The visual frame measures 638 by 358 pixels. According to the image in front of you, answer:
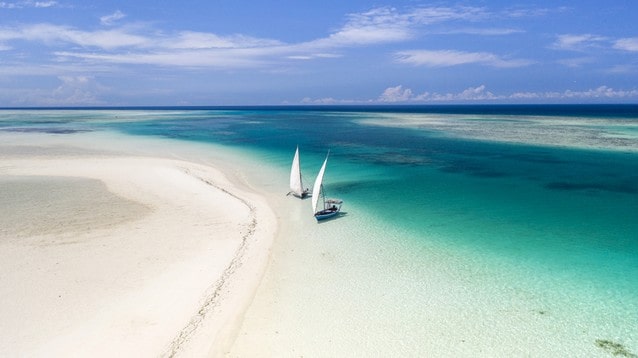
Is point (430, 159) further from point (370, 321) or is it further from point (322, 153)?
point (370, 321)

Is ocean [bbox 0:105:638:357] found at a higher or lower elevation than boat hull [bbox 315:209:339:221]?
lower

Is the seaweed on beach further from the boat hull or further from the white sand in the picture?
the boat hull

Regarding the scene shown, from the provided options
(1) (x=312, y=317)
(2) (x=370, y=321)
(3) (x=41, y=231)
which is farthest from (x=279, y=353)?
(3) (x=41, y=231)

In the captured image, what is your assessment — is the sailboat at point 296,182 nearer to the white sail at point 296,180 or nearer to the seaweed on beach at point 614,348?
the white sail at point 296,180

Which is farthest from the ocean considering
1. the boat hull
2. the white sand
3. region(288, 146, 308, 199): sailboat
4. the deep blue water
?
the white sand

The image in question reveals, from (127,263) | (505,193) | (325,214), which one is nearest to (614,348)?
(325,214)

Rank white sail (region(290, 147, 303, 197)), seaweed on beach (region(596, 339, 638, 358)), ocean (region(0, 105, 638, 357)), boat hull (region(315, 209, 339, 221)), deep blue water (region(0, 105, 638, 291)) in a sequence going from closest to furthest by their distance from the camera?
seaweed on beach (region(596, 339, 638, 358)), ocean (region(0, 105, 638, 357)), deep blue water (region(0, 105, 638, 291)), boat hull (region(315, 209, 339, 221)), white sail (region(290, 147, 303, 197))
